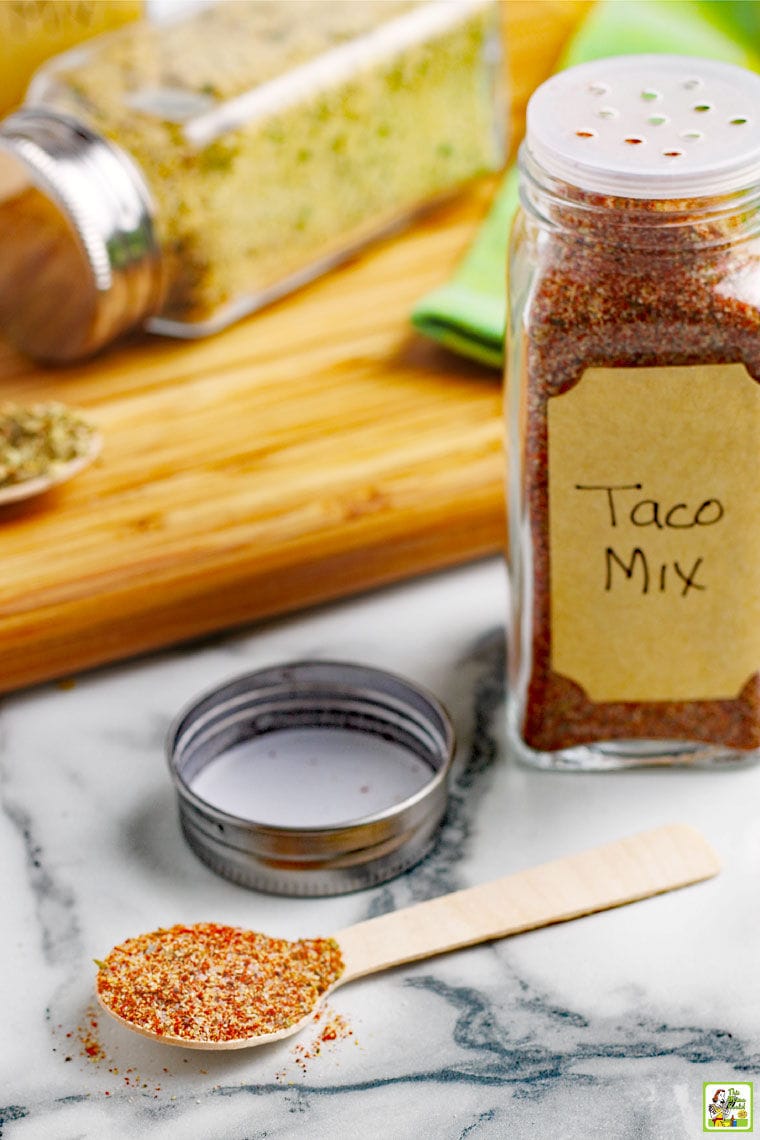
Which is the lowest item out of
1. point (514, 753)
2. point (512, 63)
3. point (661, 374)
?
point (514, 753)

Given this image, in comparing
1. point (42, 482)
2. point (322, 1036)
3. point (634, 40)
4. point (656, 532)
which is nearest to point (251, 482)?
point (42, 482)

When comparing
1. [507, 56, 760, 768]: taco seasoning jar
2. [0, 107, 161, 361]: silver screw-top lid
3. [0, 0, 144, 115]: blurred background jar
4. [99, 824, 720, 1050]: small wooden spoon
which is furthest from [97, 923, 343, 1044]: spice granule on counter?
[0, 0, 144, 115]: blurred background jar

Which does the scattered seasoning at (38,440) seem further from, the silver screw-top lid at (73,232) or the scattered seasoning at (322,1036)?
the scattered seasoning at (322,1036)

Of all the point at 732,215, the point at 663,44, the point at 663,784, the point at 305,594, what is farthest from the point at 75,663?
the point at 663,44

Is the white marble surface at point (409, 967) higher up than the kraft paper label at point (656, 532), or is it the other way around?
the kraft paper label at point (656, 532)

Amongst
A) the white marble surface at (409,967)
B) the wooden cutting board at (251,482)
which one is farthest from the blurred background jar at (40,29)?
the white marble surface at (409,967)

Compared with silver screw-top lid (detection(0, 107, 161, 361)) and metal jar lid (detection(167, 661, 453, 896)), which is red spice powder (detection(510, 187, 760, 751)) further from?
silver screw-top lid (detection(0, 107, 161, 361))

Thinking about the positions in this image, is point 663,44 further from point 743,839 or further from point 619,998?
point 619,998
